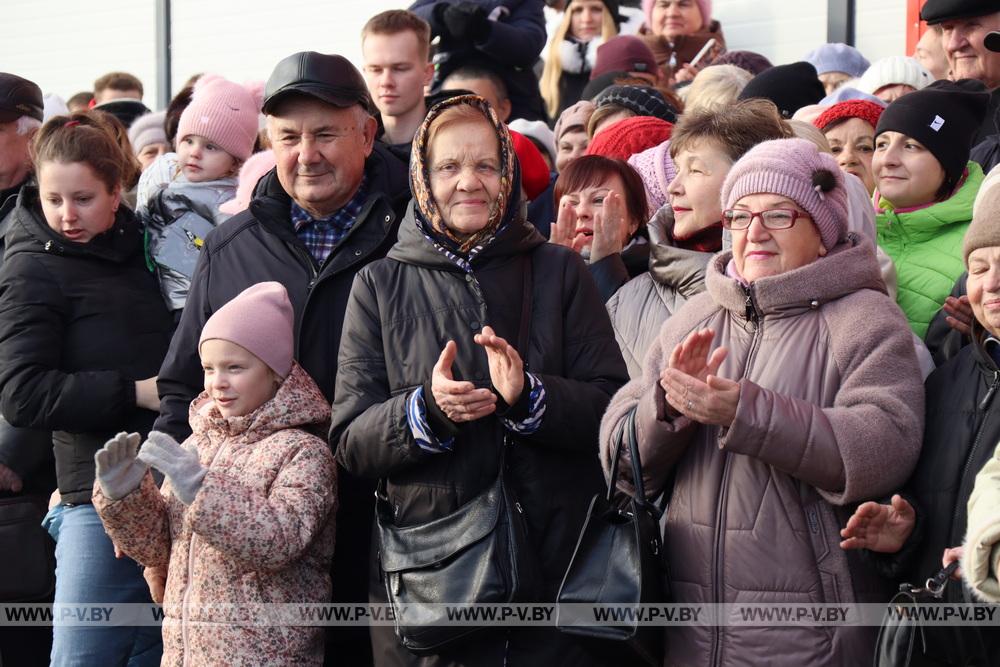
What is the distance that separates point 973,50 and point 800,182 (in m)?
2.99

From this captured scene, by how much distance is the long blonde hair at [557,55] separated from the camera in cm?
927

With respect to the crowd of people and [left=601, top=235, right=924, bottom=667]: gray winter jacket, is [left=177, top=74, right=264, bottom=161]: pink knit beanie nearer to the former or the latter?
the crowd of people

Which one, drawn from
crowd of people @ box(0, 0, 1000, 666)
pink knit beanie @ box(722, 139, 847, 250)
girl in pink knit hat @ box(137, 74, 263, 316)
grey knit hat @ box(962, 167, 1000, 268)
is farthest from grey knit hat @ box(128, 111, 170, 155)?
grey knit hat @ box(962, 167, 1000, 268)

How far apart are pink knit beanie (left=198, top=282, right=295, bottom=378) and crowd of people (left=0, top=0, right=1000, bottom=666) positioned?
0.01 metres

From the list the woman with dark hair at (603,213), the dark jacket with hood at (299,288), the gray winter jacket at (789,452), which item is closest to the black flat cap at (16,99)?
the dark jacket with hood at (299,288)

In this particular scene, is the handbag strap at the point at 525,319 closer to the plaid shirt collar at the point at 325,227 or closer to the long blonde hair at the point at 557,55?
the plaid shirt collar at the point at 325,227

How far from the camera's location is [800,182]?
379 centimetres

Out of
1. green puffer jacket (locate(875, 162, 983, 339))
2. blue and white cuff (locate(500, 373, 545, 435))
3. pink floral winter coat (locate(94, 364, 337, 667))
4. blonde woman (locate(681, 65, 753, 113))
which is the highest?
blonde woman (locate(681, 65, 753, 113))

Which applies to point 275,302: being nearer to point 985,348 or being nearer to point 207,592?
point 207,592

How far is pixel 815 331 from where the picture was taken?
3.65m

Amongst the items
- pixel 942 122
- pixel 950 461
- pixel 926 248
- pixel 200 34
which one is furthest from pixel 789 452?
pixel 200 34

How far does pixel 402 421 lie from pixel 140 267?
6.36 ft

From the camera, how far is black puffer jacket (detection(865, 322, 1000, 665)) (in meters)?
3.40

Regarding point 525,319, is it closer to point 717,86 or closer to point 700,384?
point 700,384
